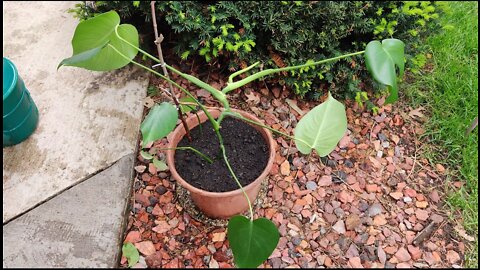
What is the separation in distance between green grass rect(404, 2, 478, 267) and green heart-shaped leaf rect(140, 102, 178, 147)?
4.06ft

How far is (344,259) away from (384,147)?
24.9 inches

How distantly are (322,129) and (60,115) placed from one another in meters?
1.18

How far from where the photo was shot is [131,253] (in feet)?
5.70

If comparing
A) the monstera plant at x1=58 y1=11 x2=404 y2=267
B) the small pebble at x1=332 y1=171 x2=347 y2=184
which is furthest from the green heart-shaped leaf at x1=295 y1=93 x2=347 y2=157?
the small pebble at x1=332 y1=171 x2=347 y2=184

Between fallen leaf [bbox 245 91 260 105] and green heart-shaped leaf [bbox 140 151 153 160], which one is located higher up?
green heart-shaped leaf [bbox 140 151 153 160]

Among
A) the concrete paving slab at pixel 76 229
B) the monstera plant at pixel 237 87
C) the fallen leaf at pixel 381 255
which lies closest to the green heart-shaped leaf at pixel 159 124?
the monstera plant at pixel 237 87

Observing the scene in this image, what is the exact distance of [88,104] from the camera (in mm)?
2166

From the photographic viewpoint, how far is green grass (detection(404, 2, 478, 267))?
6.53 feet

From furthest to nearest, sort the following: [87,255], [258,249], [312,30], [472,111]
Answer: [472,111], [312,30], [87,255], [258,249]

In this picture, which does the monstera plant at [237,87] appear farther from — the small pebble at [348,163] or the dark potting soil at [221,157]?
the small pebble at [348,163]

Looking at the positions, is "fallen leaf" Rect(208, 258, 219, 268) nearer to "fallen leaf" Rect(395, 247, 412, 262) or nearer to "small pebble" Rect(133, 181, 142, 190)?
"small pebble" Rect(133, 181, 142, 190)

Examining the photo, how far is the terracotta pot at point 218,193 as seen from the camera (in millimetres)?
1652

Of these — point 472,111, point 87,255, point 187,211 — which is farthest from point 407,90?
point 87,255

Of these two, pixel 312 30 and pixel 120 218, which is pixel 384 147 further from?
pixel 120 218
